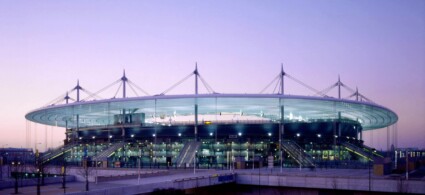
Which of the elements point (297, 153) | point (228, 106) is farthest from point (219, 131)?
point (297, 153)

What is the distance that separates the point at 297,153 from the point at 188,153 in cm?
1842

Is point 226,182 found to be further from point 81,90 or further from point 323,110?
point 81,90

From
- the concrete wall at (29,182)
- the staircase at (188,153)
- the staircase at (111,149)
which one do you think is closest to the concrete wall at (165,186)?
the concrete wall at (29,182)

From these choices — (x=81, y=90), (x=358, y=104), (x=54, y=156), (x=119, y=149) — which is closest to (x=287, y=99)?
(x=358, y=104)

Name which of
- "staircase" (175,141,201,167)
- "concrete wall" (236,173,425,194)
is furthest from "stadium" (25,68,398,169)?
"concrete wall" (236,173,425,194)

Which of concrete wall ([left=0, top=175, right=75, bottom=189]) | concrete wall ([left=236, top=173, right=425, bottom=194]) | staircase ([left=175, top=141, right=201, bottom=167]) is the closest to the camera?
concrete wall ([left=236, top=173, right=425, bottom=194])

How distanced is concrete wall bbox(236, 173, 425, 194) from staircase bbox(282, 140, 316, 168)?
83.1 feet

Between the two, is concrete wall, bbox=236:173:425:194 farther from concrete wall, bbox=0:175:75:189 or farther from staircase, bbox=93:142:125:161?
staircase, bbox=93:142:125:161

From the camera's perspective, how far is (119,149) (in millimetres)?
93688

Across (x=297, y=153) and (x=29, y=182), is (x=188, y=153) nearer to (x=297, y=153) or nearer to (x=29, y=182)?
(x=297, y=153)

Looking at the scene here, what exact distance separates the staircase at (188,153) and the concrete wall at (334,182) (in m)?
33.1

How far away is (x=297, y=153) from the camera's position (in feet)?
257

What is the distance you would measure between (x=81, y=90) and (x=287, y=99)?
58665 millimetres

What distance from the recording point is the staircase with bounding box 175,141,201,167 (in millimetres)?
77375
